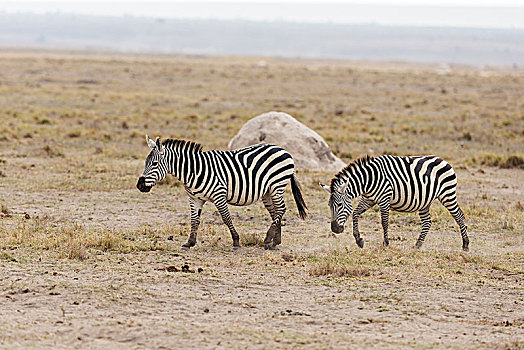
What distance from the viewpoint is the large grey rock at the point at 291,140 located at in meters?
19.0

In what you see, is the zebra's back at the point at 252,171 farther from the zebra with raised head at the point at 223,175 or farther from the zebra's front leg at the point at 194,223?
the zebra's front leg at the point at 194,223

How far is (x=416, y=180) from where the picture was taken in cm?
1137

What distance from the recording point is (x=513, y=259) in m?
11.0

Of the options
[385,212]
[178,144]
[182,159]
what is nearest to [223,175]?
[182,159]

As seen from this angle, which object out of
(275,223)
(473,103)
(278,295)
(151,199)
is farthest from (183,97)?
(278,295)

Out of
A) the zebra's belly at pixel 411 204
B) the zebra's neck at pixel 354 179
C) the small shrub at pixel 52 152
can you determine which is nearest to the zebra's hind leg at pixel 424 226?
the zebra's belly at pixel 411 204

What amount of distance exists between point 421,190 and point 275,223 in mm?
2496

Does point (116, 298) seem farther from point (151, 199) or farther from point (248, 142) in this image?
point (248, 142)

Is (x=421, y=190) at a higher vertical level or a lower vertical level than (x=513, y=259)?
higher

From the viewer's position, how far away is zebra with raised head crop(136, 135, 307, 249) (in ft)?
35.7

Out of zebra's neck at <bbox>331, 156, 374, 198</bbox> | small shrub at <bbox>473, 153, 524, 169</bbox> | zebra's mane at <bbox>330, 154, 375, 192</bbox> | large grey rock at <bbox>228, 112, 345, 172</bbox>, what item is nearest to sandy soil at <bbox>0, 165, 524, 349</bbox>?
zebra's neck at <bbox>331, 156, 374, 198</bbox>

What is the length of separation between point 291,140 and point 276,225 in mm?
7968

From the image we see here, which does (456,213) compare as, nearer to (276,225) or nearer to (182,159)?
(276,225)

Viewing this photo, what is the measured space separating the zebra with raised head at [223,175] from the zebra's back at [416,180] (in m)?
1.70
